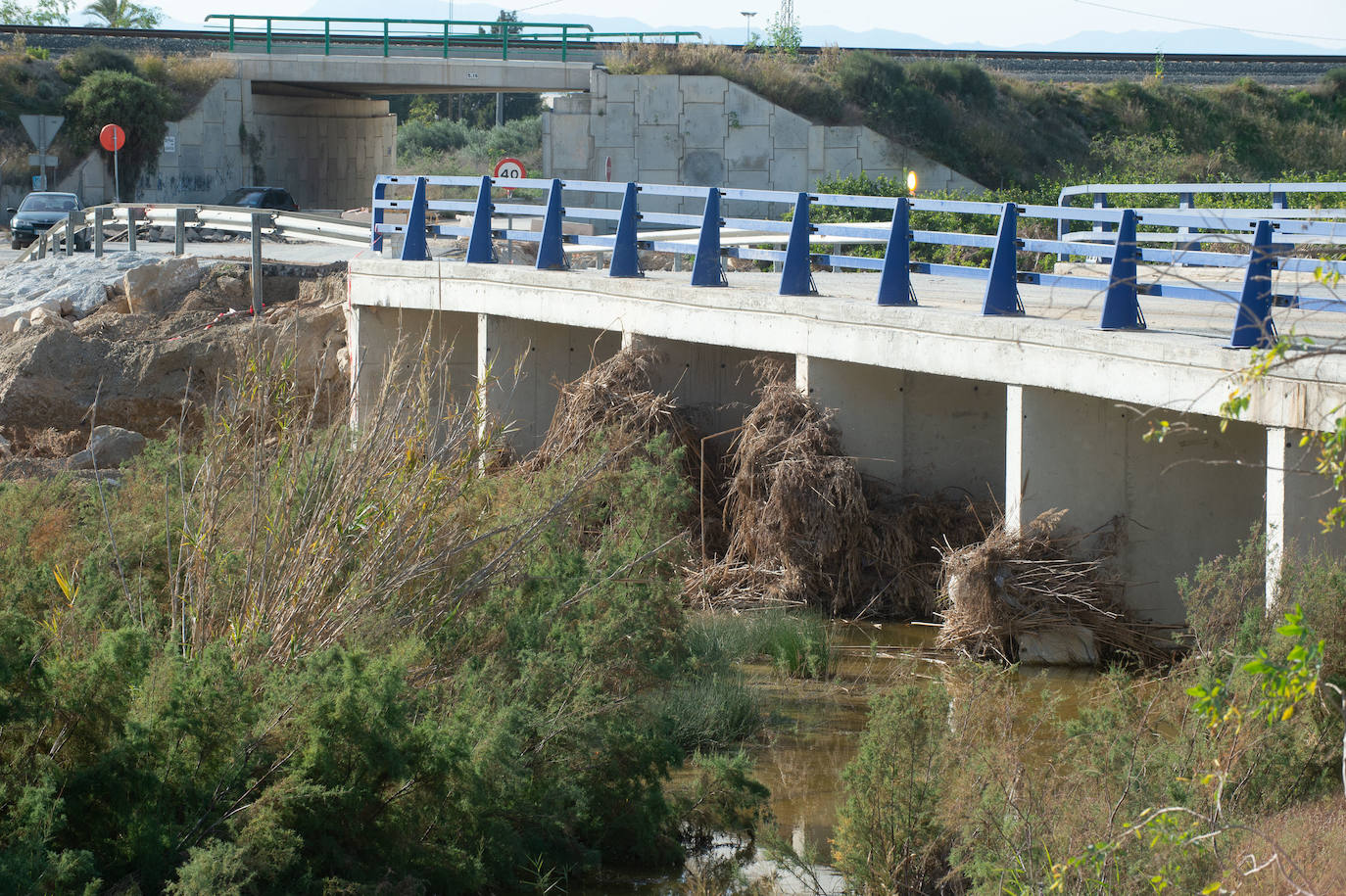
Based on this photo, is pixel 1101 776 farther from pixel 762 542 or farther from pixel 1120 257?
pixel 762 542

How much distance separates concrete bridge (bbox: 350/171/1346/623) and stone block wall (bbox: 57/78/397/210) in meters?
30.0

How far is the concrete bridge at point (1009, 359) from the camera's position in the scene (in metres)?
7.90

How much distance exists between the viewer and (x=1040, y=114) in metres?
44.1

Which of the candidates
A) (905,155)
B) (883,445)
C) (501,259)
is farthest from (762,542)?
(905,155)

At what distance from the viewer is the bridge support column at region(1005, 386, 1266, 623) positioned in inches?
371

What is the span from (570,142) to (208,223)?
67.3 feet

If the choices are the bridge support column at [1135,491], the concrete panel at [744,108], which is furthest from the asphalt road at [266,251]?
the concrete panel at [744,108]

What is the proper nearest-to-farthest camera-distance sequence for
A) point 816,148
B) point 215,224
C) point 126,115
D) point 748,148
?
point 215,224 → point 748,148 → point 816,148 → point 126,115

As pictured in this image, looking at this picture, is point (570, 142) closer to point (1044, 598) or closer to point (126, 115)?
point (126, 115)

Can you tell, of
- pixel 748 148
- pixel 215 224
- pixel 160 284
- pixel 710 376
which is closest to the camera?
pixel 710 376

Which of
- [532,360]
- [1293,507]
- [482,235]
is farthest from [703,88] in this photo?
[1293,507]

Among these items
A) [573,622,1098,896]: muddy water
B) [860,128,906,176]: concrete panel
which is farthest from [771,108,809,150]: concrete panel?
[573,622,1098,896]: muddy water

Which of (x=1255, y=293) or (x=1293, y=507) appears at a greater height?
(x=1255, y=293)

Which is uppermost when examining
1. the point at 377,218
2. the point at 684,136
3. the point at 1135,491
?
the point at 684,136
